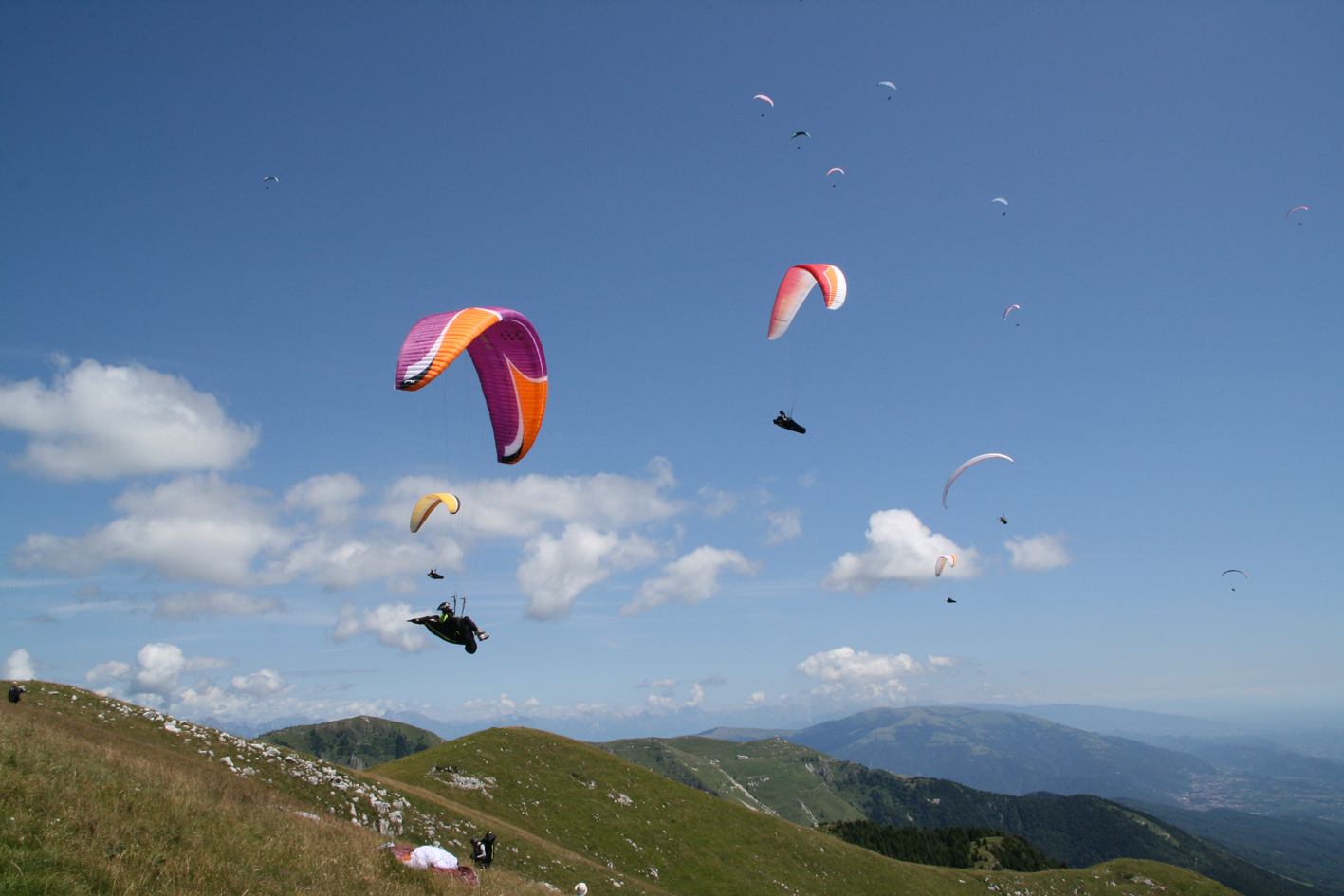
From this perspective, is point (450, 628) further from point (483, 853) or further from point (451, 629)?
point (483, 853)

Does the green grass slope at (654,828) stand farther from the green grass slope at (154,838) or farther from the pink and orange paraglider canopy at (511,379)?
the pink and orange paraglider canopy at (511,379)

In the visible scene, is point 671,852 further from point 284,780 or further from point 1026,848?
point 1026,848

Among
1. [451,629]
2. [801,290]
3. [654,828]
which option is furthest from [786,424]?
[654,828]

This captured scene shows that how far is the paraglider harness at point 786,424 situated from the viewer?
28239 mm

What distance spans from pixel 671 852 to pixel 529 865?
16.4m

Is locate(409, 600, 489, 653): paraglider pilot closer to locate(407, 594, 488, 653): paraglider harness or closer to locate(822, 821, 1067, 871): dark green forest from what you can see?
locate(407, 594, 488, 653): paraglider harness

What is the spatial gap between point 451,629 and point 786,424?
53.6ft

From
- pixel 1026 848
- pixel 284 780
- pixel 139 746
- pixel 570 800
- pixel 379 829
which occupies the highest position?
pixel 139 746

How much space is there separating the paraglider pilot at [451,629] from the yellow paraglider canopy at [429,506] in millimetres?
9996

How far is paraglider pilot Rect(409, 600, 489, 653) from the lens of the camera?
21266mm

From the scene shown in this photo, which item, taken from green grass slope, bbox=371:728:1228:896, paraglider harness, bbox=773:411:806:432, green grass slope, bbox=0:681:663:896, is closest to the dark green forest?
green grass slope, bbox=371:728:1228:896

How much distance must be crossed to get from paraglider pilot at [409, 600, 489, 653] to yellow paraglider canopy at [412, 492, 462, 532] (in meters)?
10.00

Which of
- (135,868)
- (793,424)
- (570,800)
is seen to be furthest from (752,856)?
(135,868)

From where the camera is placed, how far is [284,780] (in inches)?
1165
